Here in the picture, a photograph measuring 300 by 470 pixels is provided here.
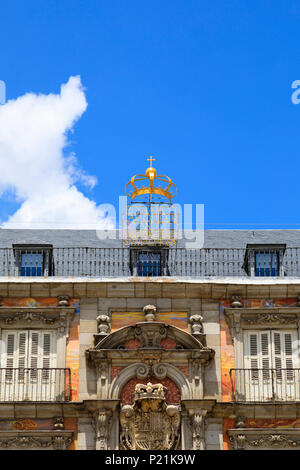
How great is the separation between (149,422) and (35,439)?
2969mm

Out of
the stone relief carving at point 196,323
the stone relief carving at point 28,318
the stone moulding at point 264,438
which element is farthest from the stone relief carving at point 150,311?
the stone moulding at point 264,438

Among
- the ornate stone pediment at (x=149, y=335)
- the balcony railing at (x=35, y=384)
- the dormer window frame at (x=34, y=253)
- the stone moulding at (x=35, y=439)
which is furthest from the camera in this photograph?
the dormer window frame at (x=34, y=253)

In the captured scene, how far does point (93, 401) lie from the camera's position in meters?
34.2

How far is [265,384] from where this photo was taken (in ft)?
115

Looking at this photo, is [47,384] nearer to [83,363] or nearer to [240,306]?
[83,363]

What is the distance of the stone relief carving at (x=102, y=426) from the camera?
34.1 m

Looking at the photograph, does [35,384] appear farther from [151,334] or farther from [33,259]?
[33,259]

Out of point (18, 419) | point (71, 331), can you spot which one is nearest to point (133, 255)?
point (71, 331)

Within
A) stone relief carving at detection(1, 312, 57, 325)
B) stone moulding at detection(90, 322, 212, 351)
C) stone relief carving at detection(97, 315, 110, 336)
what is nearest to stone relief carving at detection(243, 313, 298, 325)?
stone moulding at detection(90, 322, 212, 351)

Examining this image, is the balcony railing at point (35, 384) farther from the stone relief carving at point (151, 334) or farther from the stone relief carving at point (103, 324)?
the stone relief carving at point (151, 334)

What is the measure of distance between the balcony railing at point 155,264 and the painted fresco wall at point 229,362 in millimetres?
1500

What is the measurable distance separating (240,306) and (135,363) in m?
3.25

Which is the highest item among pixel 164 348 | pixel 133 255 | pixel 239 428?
pixel 133 255

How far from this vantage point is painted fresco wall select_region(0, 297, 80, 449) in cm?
3431
